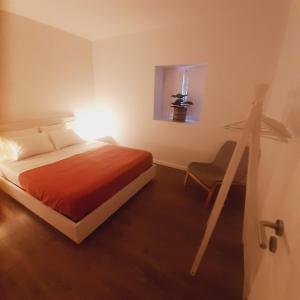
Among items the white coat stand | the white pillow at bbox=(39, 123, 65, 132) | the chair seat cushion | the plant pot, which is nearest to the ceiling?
the plant pot

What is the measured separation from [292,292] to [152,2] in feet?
9.33

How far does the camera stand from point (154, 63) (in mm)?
3117

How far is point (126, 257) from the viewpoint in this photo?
1.57m

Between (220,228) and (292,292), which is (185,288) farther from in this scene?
(292,292)

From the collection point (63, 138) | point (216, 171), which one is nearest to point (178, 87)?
point (216, 171)

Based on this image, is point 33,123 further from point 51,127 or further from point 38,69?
point 38,69

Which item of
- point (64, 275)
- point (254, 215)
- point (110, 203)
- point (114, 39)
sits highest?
point (114, 39)

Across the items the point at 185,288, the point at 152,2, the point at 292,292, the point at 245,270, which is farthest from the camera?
the point at 152,2

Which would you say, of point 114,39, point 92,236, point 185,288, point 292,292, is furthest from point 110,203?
point 114,39

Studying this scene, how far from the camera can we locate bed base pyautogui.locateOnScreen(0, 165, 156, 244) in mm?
1628

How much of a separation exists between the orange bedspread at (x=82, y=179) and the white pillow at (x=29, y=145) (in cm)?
52

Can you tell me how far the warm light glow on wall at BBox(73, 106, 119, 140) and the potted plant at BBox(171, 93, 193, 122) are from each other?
56.4 inches

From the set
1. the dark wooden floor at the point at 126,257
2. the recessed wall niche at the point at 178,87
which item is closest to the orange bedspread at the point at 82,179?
the dark wooden floor at the point at 126,257

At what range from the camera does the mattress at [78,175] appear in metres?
1.64
